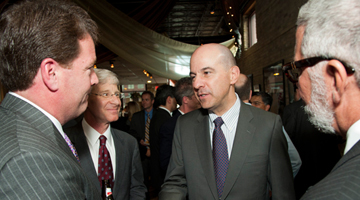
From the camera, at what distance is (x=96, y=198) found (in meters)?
0.84

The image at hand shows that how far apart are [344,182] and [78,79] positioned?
92 cm

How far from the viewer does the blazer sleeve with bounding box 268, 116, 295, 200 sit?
4.48 feet

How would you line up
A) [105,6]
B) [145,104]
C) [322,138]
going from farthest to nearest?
[145,104] → [105,6] → [322,138]

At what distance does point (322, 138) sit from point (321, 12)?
2.70m

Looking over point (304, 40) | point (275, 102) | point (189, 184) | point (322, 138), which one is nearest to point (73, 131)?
point (189, 184)

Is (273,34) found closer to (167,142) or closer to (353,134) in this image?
(167,142)

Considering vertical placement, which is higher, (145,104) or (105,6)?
(105,6)

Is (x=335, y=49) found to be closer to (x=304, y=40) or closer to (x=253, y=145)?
(x=304, y=40)

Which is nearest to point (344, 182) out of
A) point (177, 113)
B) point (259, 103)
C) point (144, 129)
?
point (177, 113)

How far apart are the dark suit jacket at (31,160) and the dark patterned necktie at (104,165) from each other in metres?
0.85

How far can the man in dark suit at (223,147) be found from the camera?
138 centimetres

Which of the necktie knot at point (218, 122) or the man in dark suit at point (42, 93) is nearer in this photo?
the man in dark suit at point (42, 93)

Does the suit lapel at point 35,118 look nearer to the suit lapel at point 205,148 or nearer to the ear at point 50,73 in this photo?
the ear at point 50,73

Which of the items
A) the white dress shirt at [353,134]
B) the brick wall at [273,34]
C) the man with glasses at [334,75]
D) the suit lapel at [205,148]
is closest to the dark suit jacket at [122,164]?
the suit lapel at [205,148]
